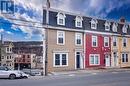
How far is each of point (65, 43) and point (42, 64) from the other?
4172 millimetres

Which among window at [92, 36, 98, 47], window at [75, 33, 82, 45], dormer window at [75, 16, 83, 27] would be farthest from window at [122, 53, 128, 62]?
dormer window at [75, 16, 83, 27]

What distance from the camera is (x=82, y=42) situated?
37000mm

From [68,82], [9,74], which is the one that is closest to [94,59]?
[9,74]

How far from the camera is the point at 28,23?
31.7 m

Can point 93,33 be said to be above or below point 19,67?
above

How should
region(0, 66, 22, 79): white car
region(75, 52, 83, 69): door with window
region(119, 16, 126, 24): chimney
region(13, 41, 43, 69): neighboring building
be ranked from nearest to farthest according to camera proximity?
region(0, 66, 22, 79): white car
region(13, 41, 43, 69): neighboring building
region(75, 52, 83, 69): door with window
region(119, 16, 126, 24): chimney

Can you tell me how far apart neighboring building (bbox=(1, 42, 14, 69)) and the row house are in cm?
339

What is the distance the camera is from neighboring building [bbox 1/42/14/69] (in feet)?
97.6

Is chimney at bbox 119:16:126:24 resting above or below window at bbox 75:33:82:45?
above

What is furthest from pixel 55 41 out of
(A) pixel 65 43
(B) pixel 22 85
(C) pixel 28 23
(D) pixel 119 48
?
(B) pixel 22 85

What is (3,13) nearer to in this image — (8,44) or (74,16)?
(8,44)

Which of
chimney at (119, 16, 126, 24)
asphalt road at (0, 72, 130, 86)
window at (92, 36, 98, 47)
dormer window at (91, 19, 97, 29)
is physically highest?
chimney at (119, 16, 126, 24)

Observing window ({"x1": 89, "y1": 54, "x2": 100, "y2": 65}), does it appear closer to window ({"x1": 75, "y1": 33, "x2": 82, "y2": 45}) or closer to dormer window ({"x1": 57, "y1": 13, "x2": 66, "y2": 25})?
window ({"x1": 75, "y1": 33, "x2": 82, "y2": 45})

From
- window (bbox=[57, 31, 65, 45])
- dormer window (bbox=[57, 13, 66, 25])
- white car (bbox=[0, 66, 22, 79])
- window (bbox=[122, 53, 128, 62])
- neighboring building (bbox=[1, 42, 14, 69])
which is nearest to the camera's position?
white car (bbox=[0, 66, 22, 79])
